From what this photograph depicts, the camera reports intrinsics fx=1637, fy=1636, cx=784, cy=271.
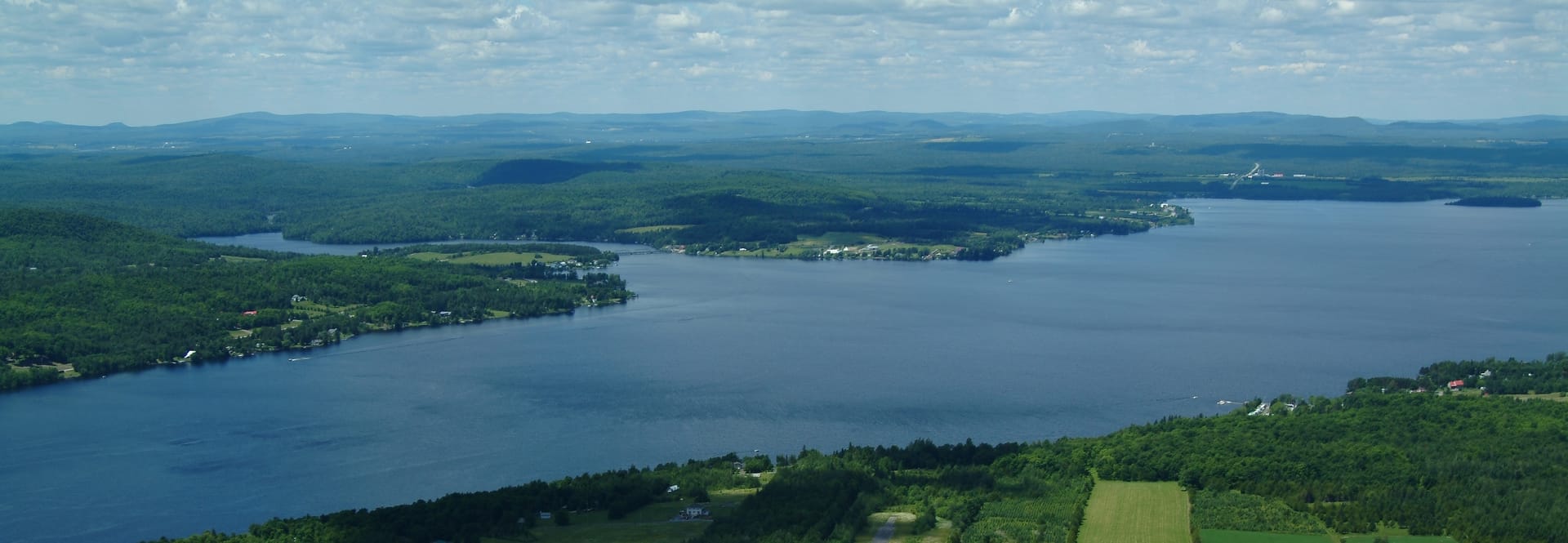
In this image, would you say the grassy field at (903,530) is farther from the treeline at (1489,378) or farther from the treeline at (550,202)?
the treeline at (550,202)

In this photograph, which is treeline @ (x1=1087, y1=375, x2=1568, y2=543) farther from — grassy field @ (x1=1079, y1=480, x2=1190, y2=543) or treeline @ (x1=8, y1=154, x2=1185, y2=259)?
treeline @ (x1=8, y1=154, x2=1185, y2=259)

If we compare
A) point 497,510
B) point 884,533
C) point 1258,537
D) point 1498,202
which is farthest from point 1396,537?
point 1498,202

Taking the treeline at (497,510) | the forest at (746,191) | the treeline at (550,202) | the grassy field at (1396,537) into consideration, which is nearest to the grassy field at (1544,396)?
the grassy field at (1396,537)

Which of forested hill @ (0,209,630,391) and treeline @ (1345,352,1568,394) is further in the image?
forested hill @ (0,209,630,391)

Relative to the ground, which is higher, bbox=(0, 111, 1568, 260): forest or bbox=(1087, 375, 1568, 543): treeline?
bbox=(1087, 375, 1568, 543): treeline

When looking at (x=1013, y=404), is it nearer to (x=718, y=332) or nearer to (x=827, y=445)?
(x=827, y=445)

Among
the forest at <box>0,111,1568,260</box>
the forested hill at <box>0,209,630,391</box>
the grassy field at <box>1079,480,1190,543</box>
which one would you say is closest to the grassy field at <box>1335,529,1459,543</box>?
the grassy field at <box>1079,480,1190,543</box>

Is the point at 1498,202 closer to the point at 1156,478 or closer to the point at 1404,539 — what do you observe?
the point at 1156,478
